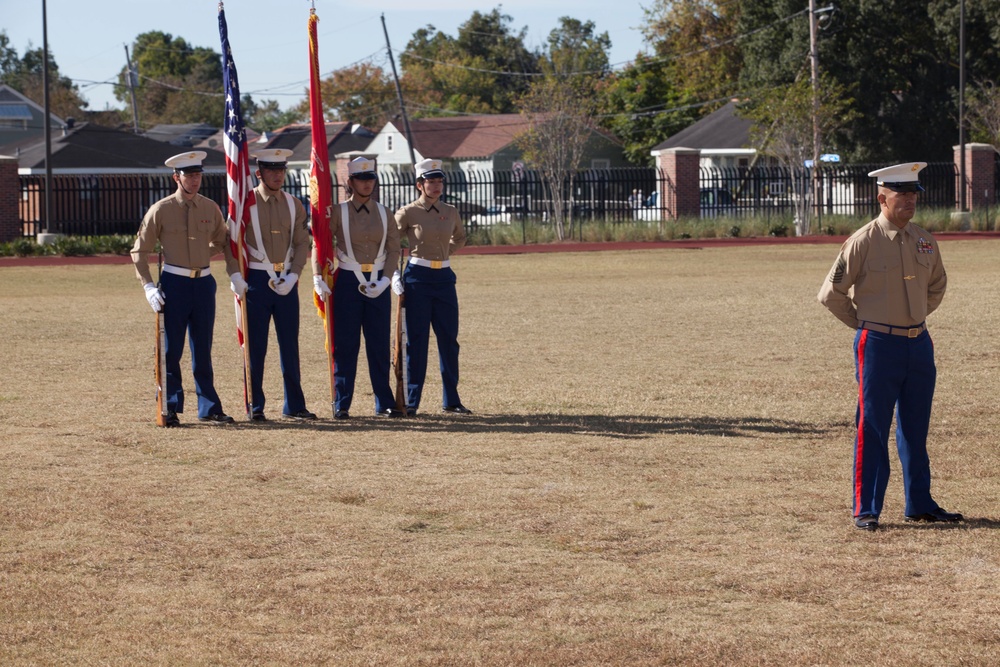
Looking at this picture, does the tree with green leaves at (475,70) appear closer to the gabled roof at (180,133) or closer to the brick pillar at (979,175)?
the gabled roof at (180,133)

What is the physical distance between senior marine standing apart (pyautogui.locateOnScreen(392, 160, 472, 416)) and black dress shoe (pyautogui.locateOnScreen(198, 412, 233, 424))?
1.35 m

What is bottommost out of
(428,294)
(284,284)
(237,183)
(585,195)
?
(428,294)

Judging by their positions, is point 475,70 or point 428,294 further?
point 475,70

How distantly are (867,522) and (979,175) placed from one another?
3807 cm

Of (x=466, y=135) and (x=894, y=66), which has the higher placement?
(x=466, y=135)

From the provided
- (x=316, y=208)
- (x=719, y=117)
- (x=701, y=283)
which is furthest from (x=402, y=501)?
(x=719, y=117)

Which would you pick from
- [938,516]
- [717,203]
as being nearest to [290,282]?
[938,516]

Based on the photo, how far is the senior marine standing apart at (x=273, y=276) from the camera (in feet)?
34.4

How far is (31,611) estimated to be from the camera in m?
5.66

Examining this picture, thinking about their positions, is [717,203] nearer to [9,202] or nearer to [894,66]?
[894,66]

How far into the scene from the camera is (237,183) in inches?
425

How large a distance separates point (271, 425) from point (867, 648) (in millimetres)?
6092

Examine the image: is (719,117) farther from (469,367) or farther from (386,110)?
(469,367)

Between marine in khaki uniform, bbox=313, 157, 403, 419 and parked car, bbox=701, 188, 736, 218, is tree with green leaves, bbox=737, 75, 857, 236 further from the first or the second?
marine in khaki uniform, bbox=313, 157, 403, 419
